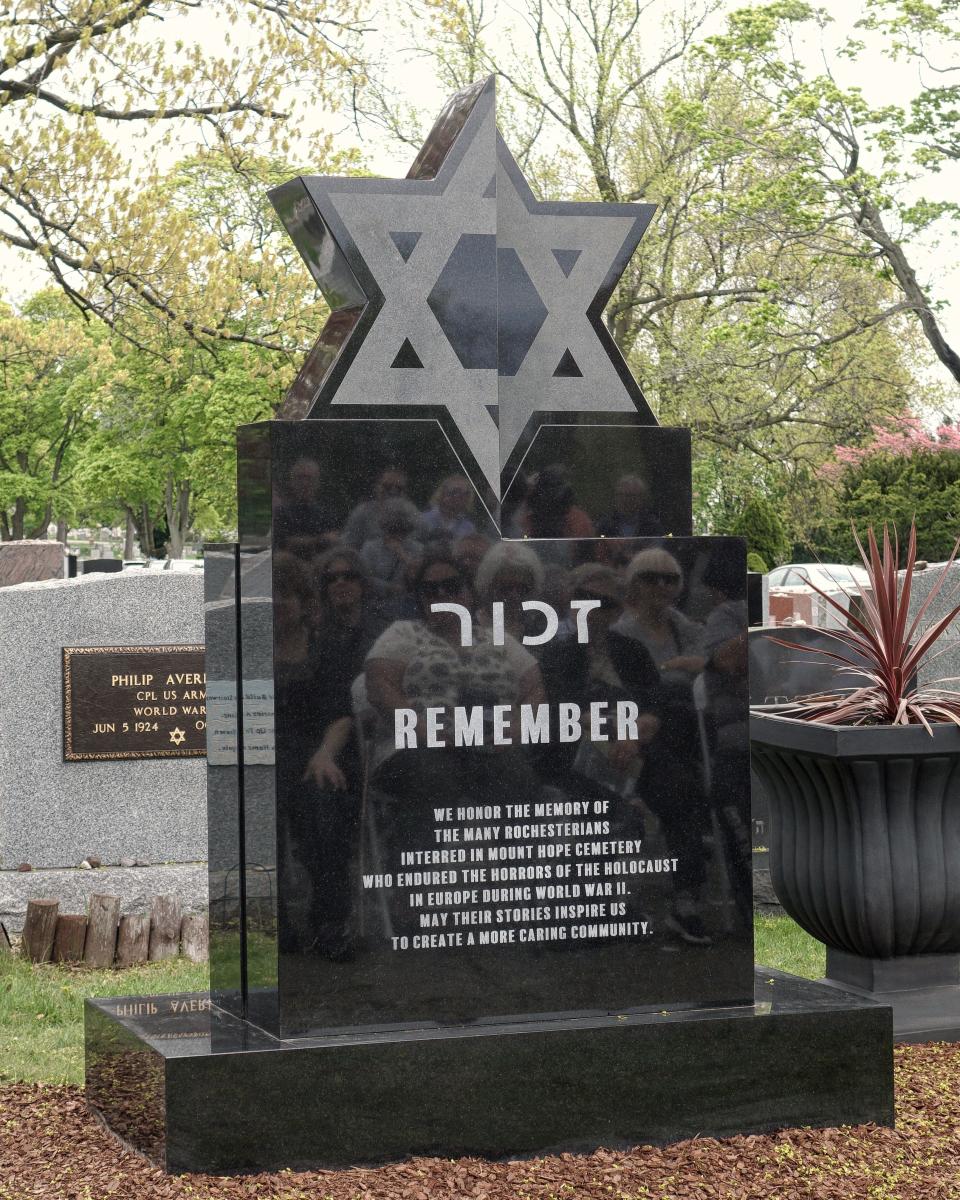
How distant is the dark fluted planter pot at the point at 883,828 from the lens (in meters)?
5.66

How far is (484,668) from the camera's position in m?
4.63

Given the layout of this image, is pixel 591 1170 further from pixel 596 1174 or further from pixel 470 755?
pixel 470 755

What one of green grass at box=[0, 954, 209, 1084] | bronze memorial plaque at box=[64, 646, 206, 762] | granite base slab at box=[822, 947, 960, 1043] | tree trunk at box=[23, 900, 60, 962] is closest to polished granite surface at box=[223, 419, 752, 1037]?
granite base slab at box=[822, 947, 960, 1043]

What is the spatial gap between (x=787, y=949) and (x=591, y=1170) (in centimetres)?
416

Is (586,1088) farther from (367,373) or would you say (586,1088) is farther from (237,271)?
(237,271)

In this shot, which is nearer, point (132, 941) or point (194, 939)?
point (132, 941)

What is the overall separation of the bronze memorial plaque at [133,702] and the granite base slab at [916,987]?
4.54 metres

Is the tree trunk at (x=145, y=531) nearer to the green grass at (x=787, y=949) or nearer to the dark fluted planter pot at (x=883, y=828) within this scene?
the green grass at (x=787, y=949)

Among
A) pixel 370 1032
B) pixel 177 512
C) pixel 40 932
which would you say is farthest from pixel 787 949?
pixel 177 512

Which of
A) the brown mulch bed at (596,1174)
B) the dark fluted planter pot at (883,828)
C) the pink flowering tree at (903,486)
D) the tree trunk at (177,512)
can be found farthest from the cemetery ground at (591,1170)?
the tree trunk at (177,512)

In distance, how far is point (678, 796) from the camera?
4.79 metres

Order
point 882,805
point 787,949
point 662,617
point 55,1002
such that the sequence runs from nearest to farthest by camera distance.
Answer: point 662,617 → point 882,805 → point 55,1002 → point 787,949

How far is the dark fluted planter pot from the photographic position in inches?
223

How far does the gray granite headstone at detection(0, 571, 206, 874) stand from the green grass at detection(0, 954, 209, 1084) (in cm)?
107
